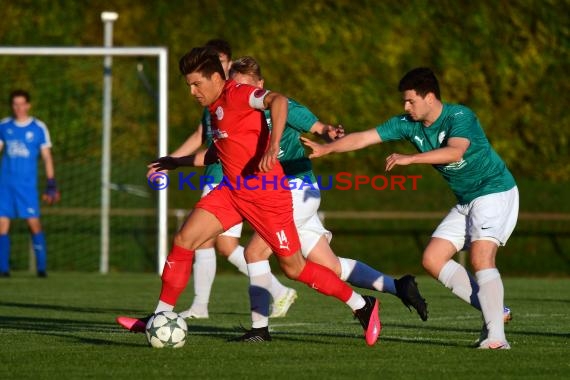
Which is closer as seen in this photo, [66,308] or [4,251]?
[66,308]

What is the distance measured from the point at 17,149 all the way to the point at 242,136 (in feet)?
32.0

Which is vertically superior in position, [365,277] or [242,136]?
[242,136]

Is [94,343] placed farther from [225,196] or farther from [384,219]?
[384,219]

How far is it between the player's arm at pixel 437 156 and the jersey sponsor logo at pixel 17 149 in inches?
403

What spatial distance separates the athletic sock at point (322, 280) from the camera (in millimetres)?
8086

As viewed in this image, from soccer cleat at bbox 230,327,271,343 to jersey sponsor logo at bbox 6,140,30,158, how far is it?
371 inches

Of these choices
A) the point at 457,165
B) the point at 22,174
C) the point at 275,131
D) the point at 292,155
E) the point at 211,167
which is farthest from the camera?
the point at 22,174

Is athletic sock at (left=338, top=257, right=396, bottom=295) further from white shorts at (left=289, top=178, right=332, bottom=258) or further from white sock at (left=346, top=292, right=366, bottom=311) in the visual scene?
white sock at (left=346, top=292, right=366, bottom=311)

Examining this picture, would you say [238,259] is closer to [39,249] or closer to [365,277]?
[365,277]

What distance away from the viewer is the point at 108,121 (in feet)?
60.2

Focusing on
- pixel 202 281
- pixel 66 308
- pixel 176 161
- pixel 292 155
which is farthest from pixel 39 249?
pixel 176 161

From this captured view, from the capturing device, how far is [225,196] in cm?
812

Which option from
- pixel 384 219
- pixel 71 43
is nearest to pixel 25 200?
pixel 71 43

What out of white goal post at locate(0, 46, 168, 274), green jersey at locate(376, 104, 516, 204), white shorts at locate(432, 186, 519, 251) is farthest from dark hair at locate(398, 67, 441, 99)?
white goal post at locate(0, 46, 168, 274)
